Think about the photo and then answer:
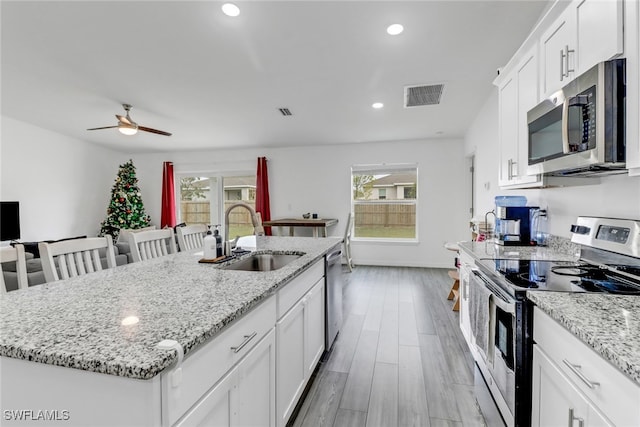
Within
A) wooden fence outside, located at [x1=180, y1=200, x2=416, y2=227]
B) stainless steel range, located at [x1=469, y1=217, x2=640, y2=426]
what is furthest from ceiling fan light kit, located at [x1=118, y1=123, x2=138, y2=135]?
stainless steel range, located at [x1=469, y1=217, x2=640, y2=426]

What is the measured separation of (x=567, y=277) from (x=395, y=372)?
132cm

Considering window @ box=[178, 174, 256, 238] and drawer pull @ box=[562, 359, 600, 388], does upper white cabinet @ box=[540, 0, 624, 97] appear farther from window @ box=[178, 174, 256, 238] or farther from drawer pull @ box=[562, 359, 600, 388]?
window @ box=[178, 174, 256, 238]

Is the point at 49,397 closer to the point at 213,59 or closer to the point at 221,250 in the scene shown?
the point at 221,250

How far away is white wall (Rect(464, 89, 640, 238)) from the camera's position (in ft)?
4.80

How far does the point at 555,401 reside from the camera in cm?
98

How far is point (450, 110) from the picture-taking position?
3961mm

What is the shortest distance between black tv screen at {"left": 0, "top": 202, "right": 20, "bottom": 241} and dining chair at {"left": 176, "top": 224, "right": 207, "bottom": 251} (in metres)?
3.96

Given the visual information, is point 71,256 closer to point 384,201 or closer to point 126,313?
point 126,313

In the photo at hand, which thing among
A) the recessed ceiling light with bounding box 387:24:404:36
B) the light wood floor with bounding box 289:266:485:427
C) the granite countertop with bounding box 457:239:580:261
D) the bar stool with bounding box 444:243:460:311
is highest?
the recessed ceiling light with bounding box 387:24:404:36

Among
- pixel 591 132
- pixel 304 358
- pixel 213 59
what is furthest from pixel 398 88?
pixel 304 358

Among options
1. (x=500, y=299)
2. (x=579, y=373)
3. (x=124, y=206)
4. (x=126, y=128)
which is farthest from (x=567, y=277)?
(x=124, y=206)

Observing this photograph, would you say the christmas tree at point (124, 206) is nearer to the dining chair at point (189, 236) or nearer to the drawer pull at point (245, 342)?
the dining chair at point (189, 236)

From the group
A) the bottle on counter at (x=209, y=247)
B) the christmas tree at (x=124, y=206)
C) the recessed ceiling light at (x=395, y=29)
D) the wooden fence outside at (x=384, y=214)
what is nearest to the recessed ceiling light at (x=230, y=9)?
the recessed ceiling light at (x=395, y=29)

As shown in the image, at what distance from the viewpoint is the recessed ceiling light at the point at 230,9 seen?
200cm
